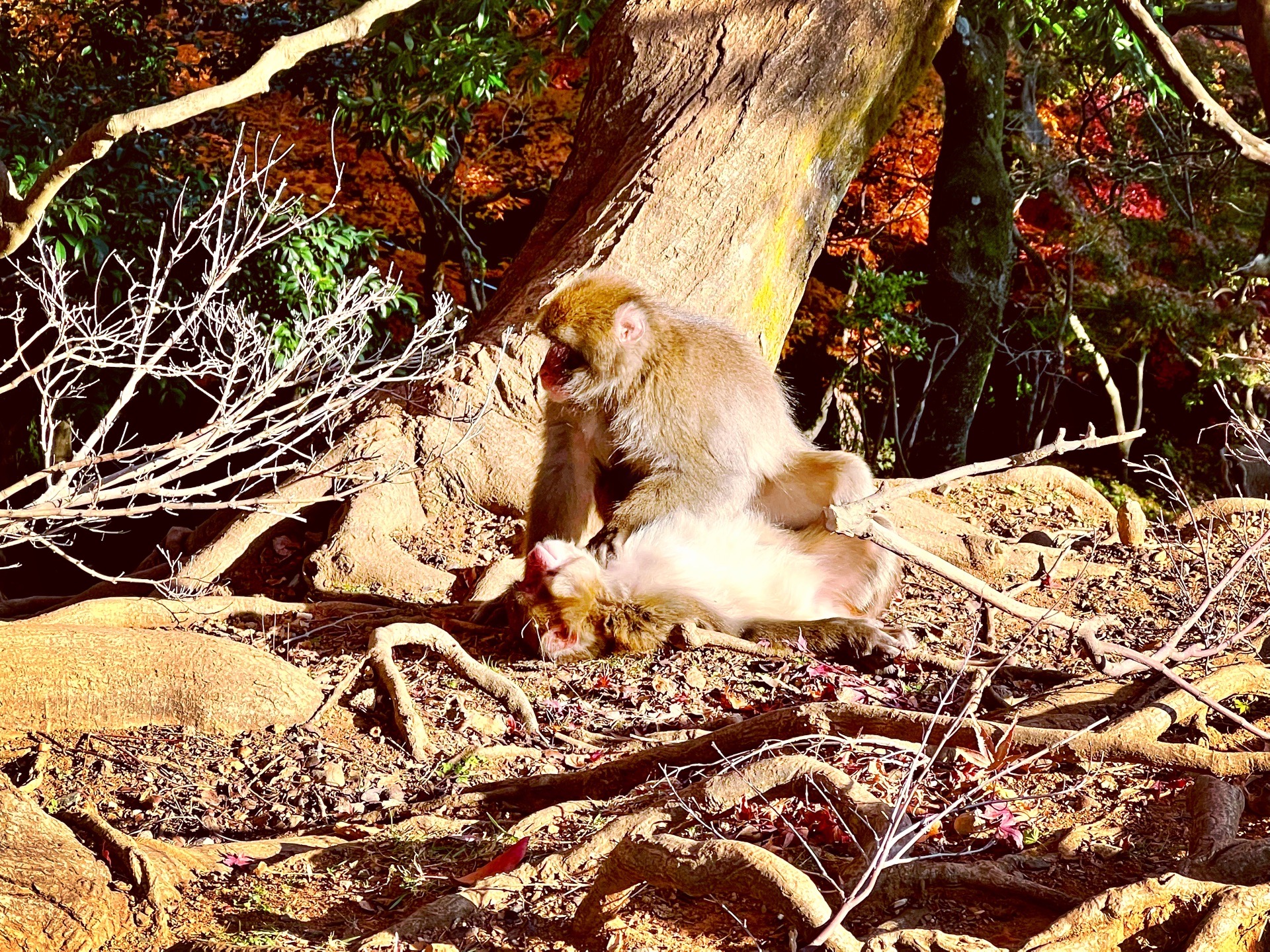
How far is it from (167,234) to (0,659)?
15.2 feet

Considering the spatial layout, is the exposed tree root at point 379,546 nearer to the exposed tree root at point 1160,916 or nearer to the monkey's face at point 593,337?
the monkey's face at point 593,337

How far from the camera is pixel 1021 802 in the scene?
3113 mm

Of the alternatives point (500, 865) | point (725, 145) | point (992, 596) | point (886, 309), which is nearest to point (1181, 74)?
point (725, 145)

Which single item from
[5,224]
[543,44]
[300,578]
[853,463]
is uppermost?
[543,44]

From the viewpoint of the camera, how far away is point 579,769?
3.53m

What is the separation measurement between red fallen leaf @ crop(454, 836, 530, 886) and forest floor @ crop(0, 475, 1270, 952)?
0.06 meters

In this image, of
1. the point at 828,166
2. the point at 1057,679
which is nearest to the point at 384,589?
the point at 1057,679

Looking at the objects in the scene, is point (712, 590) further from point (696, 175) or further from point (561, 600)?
point (696, 175)

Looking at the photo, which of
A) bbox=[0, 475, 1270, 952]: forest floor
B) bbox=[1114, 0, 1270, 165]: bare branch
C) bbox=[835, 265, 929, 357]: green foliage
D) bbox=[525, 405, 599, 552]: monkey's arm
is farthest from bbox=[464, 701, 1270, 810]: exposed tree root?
bbox=[835, 265, 929, 357]: green foliage

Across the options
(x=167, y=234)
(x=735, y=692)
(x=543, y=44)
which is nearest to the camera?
(x=735, y=692)

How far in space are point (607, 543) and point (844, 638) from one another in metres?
0.89

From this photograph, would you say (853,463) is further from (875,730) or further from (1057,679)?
(875,730)

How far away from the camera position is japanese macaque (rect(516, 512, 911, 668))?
165 inches

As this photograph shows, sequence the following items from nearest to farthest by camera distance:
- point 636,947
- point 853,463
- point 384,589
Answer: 1. point 636,947
2. point 853,463
3. point 384,589
